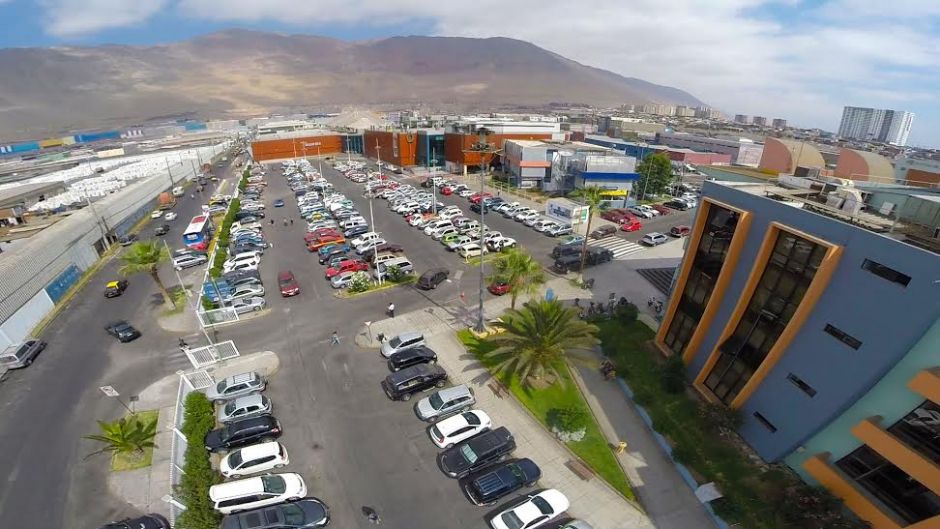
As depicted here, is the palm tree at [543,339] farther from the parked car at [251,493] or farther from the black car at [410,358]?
the parked car at [251,493]

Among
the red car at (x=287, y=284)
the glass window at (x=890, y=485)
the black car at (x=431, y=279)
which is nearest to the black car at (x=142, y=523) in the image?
the red car at (x=287, y=284)

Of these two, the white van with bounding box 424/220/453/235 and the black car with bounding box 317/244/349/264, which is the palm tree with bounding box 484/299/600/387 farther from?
the white van with bounding box 424/220/453/235

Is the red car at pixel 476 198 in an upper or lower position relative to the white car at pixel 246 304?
upper

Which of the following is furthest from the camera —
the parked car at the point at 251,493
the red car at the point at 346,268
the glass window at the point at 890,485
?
the red car at the point at 346,268

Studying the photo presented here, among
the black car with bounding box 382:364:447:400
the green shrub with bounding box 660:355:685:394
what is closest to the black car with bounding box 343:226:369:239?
the black car with bounding box 382:364:447:400

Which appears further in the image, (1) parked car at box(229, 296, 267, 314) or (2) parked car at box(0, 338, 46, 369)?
(1) parked car at box(229, 296, 267, 314)

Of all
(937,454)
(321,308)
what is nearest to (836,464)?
(937,454)
